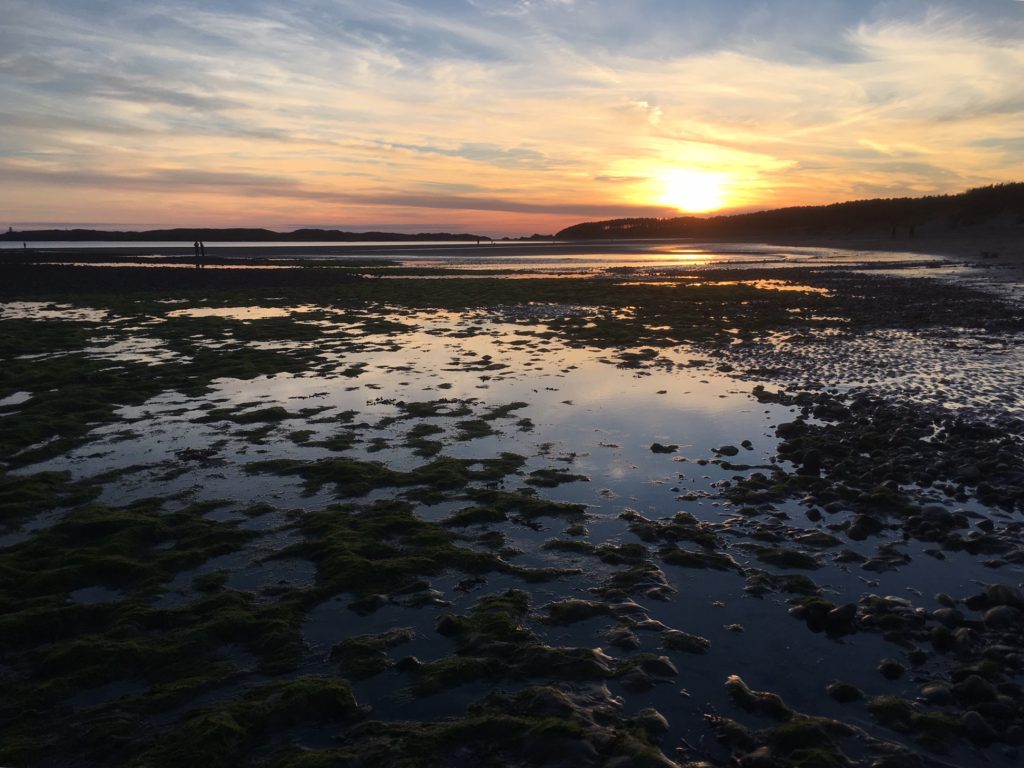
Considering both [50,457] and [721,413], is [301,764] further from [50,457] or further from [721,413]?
[721,413]

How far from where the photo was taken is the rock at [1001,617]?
623 centimetres

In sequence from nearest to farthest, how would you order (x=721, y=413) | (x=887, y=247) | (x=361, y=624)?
(x=361, y=624), (x=721, y=413), (x=887, y=247)

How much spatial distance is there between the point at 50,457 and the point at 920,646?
12.7 meters

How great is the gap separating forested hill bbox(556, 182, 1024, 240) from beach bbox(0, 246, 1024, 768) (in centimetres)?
8912

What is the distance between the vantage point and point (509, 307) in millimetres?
33875

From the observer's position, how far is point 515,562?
778 centimetres

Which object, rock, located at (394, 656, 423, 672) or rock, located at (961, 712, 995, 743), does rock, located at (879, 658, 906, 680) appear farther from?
rock, located at (394, 656, 423, 672)

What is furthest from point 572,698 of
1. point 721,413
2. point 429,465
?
point 721,413

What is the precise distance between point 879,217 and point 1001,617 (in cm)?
12621

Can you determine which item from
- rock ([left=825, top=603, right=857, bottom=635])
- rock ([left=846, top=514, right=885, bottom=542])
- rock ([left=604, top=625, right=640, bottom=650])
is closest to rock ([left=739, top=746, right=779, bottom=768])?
rock ([left=604, top=625, right=640, bottom=650])

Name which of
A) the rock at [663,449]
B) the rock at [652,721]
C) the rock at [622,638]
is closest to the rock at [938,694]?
the rock at [652,721]

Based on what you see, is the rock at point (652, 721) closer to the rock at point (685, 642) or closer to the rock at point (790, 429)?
the rock at point (685, 642)

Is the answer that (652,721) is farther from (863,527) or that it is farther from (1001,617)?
(863,527)

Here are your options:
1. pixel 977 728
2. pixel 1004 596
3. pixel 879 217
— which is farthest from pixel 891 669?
pixel 879 217
